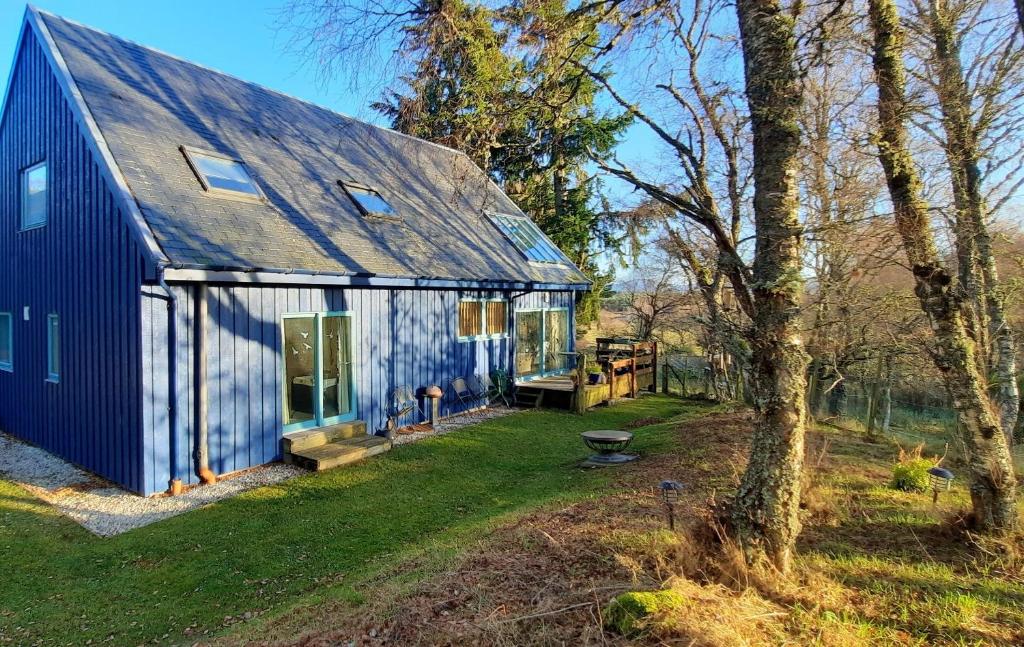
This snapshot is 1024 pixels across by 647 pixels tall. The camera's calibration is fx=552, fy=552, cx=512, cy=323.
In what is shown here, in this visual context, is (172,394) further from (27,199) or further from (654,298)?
(654,298)

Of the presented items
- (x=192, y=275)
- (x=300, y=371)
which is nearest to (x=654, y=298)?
(x=300, y=371)

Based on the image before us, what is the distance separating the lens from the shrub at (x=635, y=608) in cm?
263

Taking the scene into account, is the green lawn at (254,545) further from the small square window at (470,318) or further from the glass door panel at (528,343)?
the glass door panel at (528,343)

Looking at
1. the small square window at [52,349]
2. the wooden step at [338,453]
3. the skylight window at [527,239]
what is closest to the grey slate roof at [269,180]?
the skylight window at [527,239]

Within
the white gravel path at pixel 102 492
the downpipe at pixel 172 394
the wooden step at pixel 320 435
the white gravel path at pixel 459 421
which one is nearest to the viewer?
the white gravel path at pixel 102 492

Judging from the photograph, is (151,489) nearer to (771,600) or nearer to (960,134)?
(771,600)

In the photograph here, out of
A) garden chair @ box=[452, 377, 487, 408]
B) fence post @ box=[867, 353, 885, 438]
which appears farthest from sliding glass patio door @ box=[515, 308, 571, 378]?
fence post @ box=[867, 353, 885, 438]

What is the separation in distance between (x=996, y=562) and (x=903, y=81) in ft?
11.7

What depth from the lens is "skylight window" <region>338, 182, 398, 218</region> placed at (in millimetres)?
10023

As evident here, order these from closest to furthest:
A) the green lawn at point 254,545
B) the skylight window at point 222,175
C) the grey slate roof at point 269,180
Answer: the green lawn at point 254,545 < the grey slate roof at point 269,180 < the skylight window at point 222,175

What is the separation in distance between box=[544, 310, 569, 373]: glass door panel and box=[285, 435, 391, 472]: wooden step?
6.38 meters

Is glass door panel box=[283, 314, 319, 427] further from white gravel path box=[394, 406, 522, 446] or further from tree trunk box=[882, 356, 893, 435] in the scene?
tree trunk box=[882, 356, 893, 435]

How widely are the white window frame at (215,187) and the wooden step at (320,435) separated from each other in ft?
11.4

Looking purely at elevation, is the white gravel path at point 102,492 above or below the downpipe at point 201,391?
below
